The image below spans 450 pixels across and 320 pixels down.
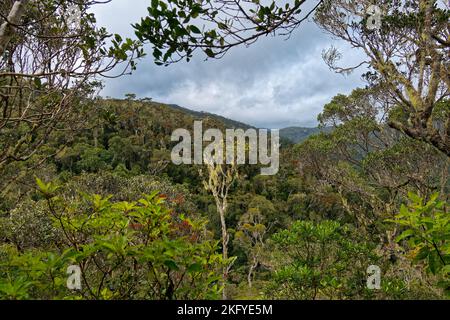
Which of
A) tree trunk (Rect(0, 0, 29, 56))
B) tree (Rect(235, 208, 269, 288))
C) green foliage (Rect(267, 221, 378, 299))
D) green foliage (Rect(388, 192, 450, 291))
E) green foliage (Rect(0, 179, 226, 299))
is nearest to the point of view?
green foliage (Rect(0, 179, 226, 299))

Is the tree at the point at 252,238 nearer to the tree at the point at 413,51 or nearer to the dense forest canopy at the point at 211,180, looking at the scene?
the dense forest canopy at the point at 211,180

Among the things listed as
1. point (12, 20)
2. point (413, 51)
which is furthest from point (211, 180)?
point (12, 20)

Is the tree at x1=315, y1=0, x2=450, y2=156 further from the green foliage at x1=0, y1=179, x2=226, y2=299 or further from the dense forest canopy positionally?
the green foliage at x1=0, y1=179, x2=226, y2=299

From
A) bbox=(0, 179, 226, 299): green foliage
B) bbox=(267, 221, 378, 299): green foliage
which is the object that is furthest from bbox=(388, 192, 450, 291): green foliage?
bbox=(267, 221, 378, 299): green foliage

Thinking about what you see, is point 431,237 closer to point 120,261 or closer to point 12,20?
point 120,261

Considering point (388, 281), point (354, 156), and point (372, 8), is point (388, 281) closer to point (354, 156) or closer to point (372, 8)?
point (372, 8)

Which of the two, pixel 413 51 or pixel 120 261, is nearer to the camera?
pixel 120 261

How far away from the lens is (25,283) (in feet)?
4.12

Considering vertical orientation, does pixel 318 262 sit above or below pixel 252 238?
above

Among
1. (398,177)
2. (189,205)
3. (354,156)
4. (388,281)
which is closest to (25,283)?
(388,281)

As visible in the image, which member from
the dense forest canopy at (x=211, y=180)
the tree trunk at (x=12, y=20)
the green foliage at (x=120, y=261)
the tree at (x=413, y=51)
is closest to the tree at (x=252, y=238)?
the dense forest canopy at (x=211, y=180)

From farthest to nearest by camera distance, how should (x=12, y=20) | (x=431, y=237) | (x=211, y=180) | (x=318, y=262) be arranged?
(x=211, y=180)
(x=318, y=262)
(x=12, y=20)
(x=431, y=237)

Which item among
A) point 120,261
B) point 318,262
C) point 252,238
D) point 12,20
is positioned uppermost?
point 12,20

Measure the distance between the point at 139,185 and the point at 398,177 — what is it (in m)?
12.0
